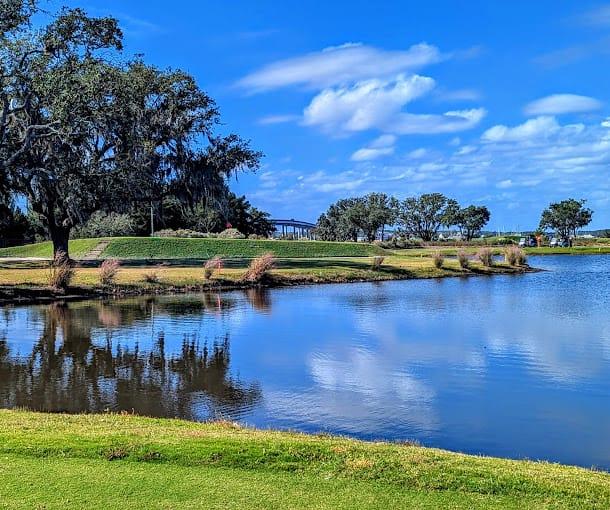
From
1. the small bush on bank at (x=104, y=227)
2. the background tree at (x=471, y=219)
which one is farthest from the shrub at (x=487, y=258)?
the background tree at (x=471, y=219)

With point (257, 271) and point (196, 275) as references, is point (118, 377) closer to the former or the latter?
point (196, 275)

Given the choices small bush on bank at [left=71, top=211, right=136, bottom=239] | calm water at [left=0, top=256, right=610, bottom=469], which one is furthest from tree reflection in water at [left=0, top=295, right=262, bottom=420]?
small bush on bank at [left=71, top=211, right=136, bottom=239]

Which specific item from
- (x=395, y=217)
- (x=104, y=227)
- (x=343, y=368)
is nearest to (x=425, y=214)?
(x=395, y=217)

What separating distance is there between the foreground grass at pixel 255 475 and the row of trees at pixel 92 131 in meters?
21.3

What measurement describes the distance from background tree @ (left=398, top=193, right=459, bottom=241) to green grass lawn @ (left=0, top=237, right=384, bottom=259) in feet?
171

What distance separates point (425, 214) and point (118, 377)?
9980 centimetres

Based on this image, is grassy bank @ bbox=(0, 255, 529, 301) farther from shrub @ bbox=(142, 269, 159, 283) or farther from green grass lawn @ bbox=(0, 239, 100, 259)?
green grass lawn @ bbox=(0, 239, 100, 259)

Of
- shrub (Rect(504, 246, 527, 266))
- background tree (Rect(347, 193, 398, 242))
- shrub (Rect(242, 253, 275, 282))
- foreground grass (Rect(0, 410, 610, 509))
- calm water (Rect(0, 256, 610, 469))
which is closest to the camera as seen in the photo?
foreground grass (Rect(0, 410, 610, 509))

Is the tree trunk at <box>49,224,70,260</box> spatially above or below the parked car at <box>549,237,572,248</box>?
above

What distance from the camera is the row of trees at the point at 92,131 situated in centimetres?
2534

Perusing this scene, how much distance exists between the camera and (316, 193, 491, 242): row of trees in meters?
101

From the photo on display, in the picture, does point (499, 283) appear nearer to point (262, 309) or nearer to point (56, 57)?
point (262, 309)

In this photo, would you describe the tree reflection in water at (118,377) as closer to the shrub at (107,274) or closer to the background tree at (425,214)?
the shrub at (107,274)

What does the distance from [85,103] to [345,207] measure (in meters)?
86.4
